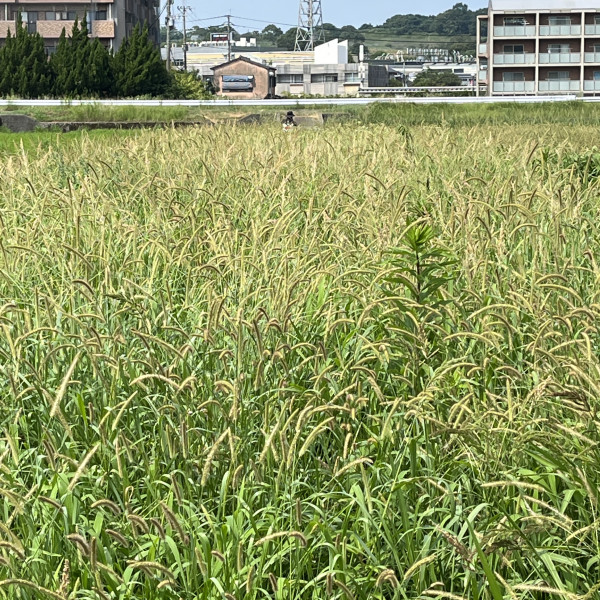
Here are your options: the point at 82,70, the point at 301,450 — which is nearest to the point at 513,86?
the point at 82,70

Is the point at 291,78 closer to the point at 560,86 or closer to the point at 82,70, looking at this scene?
the point at 560,86

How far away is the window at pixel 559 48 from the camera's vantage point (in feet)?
232

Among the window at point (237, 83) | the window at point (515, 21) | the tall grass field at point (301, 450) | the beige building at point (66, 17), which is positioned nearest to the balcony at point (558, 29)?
the window at point (515, 21)

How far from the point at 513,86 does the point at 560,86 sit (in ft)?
10.5

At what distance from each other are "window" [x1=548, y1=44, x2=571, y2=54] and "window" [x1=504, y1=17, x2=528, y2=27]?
2.46 metres

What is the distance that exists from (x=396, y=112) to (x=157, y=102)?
13130 mm

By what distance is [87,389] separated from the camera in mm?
2998

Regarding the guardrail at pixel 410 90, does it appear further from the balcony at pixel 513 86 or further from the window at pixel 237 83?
the window at pixel 237 83

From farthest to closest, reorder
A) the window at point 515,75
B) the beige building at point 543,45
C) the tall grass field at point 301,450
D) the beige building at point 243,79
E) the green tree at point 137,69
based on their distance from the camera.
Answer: the beige building at point 243,79, the window at point 515,75, the beige building at point 543,45, the green tree at point 137,69, the tall grass field at point 301,450

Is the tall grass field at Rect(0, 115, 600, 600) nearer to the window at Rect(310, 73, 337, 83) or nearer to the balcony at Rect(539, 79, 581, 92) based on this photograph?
the balcony at Rect(539, 79, 581, 92)

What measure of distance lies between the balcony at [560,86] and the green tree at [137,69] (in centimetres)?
3237

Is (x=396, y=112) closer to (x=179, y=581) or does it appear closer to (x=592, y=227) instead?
(x=592, y=227)

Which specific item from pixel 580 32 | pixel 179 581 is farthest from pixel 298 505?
pixel 580 32

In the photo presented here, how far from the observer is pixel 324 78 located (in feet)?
420
